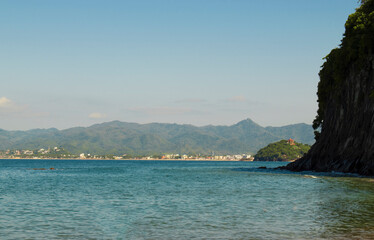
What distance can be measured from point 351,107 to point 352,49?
1159 cm

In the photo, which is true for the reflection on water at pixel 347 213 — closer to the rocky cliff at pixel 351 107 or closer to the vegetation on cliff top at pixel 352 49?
the rocky cliff at pixel 351 107

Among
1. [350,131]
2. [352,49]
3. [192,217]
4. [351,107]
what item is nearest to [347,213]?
[192,217]

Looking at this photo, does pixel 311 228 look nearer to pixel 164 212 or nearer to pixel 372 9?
pixel 164 212

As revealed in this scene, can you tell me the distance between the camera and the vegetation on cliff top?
82125 millimetres

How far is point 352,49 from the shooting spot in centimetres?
8625

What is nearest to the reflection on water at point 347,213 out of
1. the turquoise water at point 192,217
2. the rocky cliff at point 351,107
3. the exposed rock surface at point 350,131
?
the turquoise water at point 192,217

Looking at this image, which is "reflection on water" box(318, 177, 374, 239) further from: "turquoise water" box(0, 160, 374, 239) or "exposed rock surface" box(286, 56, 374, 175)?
"exposed rock surface" box(286, 56, 374, 175)

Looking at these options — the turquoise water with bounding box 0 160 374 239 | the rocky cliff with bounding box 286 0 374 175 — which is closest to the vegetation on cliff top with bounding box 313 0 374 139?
the rocky cliff with bounding box 286 0 374 175

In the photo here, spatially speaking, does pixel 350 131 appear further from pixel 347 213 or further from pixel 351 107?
pixel 347 213

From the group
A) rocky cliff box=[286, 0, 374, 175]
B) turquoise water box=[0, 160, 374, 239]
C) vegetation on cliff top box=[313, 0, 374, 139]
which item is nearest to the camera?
turquoise water box=[0, 160, 374, 239]

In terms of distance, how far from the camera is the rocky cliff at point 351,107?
7644 centimetres

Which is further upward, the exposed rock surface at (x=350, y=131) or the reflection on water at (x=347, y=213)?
the exposed rock surface at (x=350, y=131)

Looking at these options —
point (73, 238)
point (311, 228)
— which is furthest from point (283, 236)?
point (73, 238)

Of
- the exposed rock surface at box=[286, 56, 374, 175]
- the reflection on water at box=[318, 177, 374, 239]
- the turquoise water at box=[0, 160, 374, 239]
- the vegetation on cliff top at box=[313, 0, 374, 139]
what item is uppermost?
the vegetation on cliff top at box=[313, 0, 374, 139]
